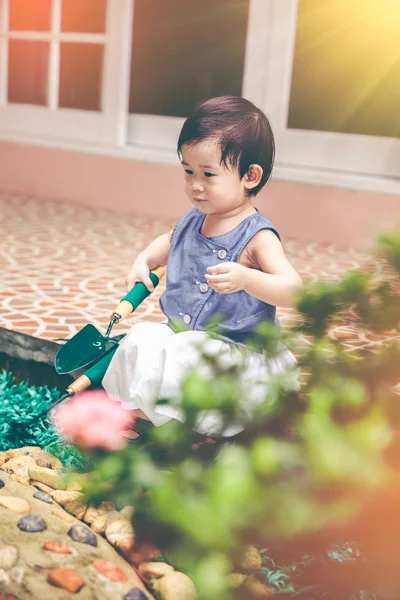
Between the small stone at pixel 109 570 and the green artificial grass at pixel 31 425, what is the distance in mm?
454

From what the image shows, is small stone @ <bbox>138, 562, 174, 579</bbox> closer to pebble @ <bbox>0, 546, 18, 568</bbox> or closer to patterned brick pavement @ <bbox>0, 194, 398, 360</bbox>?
pebble @ <bbox>0, 546, 18, 568</bbox>

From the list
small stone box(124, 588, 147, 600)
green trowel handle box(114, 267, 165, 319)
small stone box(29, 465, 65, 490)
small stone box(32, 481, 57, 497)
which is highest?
green trowel handle box(114, 267, 165, 319)

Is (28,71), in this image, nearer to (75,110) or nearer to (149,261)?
(75,110)

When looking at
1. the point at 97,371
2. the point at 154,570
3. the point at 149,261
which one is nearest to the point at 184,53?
the point at 149,261

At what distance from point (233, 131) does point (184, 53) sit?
217 inches

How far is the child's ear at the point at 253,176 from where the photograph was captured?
6.13 ft

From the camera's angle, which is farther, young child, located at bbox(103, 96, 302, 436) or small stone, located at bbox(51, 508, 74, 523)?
young child, located at bbox(103, 96, 302, 436)

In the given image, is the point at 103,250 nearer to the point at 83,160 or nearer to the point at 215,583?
the point at 83,160

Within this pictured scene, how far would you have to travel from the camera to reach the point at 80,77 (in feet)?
19.7

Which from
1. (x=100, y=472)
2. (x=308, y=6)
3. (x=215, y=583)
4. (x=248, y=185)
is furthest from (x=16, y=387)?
(x=308, y=6)

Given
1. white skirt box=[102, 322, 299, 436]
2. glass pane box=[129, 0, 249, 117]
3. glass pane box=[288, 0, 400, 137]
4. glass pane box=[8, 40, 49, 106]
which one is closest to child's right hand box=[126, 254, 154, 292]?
white skirt box=[102, 322, 299, 436]

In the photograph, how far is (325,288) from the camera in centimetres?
77

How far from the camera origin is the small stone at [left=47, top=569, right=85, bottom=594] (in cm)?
124

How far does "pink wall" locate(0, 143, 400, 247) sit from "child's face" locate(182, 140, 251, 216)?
2.54 m
